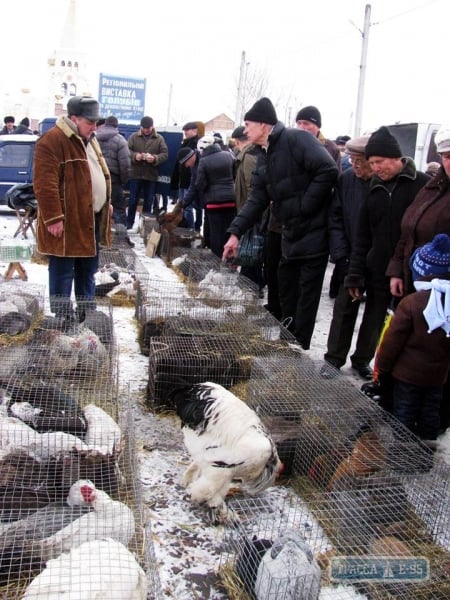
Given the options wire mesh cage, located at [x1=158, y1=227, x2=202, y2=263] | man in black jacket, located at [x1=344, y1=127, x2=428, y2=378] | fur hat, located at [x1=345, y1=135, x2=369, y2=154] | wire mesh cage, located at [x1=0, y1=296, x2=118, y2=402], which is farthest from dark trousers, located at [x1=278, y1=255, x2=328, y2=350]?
wire mesh cage, located at [x1=158, y1=227, x2=202, y2=263]

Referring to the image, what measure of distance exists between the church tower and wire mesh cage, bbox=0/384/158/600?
56164 millimetres

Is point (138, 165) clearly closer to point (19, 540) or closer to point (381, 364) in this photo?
point (381, 364)

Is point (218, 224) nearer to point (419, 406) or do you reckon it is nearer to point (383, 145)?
point (383, 145)

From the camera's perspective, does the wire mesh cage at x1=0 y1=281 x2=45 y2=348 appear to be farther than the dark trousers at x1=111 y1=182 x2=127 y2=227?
No

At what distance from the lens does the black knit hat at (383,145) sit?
13.2ft

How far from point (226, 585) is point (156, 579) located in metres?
0.44

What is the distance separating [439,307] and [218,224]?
17.3ft

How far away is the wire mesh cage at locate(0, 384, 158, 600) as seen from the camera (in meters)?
2.07

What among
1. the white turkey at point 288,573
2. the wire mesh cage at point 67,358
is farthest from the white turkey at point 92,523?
the wire mesh cage at point 67,358

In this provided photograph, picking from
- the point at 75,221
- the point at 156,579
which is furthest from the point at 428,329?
the point at 75,221

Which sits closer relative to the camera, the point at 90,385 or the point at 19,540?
the point at 19,540

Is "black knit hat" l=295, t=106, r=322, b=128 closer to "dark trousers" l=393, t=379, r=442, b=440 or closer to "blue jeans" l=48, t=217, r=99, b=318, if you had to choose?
"blue jeans" l=48, t=217, r=99, b=318

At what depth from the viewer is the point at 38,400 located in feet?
11.1

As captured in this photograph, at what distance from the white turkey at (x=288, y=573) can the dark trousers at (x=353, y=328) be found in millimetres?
2695
